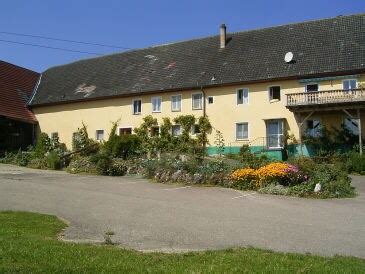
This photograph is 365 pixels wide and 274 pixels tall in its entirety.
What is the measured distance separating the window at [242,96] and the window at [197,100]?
2.91 m

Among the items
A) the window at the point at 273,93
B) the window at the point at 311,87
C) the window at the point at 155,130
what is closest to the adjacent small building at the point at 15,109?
the window at the point at 155,130

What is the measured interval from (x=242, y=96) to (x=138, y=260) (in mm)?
28043

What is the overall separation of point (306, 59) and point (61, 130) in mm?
21765

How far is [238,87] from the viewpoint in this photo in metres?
35.0

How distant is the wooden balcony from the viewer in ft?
94.1

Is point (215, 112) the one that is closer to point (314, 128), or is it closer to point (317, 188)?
point (314, 128)

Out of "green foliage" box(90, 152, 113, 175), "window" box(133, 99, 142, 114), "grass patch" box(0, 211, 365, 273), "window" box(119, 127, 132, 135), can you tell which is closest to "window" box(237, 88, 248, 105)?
"window" box(133, 99, 142, 114)

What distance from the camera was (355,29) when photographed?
3369 cm

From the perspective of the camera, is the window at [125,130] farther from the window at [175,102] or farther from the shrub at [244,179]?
the shrub at [244,179]

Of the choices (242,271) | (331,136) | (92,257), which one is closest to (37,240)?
(92,257)

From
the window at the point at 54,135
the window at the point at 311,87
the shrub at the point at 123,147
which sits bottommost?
the shrub at the point at 123,147

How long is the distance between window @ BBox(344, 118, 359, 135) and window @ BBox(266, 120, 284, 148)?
4.20 m

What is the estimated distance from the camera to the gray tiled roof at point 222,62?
107ft

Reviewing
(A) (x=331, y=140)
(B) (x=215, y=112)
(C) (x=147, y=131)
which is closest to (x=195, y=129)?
(B) (x=215, y=112)
